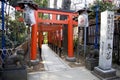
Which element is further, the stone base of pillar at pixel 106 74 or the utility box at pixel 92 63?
the utility box at pixel 92 63

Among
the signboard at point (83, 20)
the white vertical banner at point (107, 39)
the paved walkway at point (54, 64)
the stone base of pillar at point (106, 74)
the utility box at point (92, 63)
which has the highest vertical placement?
the signboard at point (83, 20)

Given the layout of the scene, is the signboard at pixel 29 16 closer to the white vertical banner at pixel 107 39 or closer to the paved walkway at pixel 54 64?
the paved walkway at pixel 54 64

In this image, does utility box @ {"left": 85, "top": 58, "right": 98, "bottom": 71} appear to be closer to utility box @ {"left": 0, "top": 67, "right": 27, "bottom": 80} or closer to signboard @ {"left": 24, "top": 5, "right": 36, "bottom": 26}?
signboard @ {"left": 24, "top": 5, "right": 36, "bottom": 26}

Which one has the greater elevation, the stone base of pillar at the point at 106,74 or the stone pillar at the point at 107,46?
the stone pillar at the point at 107,46

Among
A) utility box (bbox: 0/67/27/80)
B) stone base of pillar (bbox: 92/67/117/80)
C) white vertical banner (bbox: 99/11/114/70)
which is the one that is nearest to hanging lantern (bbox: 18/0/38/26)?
utility box (bbox: 0/67/27/80)

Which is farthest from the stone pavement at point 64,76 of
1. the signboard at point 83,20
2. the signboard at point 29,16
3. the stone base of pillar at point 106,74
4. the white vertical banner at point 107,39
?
the signboard at point 83,20

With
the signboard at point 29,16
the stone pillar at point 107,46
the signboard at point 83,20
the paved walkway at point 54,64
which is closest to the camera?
the stone pillar at point 107,46

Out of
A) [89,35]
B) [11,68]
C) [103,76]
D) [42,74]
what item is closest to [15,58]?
[11,68]

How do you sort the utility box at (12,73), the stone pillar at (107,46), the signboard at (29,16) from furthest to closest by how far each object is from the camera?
the signboard at (29,16), the stone pillar at (107,46), the utility box at (12,73)

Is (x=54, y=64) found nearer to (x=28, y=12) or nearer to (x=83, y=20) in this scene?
(x=83, y=20)

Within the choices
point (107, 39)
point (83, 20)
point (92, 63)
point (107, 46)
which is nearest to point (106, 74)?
point (107, 46)

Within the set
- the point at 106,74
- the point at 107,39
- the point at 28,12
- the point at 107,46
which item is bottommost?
the point at 106,74

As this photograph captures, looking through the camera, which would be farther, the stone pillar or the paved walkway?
the paved walkway

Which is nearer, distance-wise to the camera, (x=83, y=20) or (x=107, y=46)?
(x=107, y=46)
